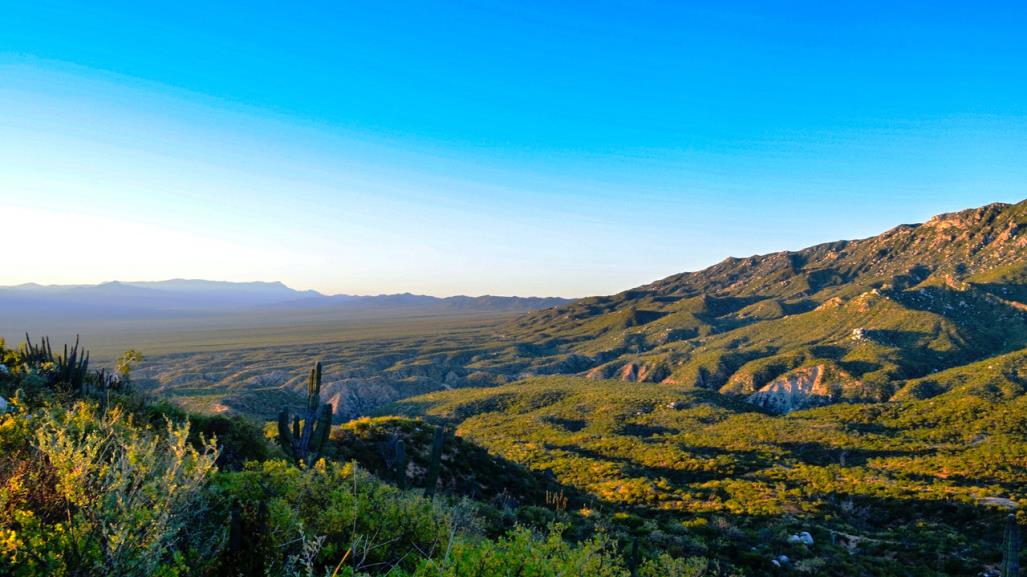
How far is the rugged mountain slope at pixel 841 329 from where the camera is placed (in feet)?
297

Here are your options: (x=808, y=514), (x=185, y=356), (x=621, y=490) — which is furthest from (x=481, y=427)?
(x=185, y=356)

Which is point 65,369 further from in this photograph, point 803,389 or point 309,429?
point 803,389

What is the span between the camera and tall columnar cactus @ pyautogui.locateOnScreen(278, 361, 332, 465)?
16.8 metres

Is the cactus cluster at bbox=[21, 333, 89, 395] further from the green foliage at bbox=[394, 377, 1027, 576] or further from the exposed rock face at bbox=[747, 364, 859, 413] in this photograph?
the exposed rock face at bbox=[747, 364, 859, 413]

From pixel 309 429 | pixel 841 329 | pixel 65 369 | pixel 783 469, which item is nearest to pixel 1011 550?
pixel 309 429

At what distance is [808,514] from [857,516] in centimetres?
505

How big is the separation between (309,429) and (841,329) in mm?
127258

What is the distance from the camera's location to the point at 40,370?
64.7 ft

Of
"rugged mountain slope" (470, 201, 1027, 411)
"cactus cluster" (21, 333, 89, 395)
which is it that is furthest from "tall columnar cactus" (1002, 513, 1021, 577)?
"rugged mountain slope" (470, 201, 1027, 411)

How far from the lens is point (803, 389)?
88000 mm

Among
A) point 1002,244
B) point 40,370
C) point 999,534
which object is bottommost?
point 999,534

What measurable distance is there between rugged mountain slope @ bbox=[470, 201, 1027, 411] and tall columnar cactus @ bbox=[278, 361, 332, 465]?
88.5 metres

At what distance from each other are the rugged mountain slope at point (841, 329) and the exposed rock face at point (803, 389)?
0.25 m

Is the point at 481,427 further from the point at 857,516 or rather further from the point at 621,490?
the point at 857,516
